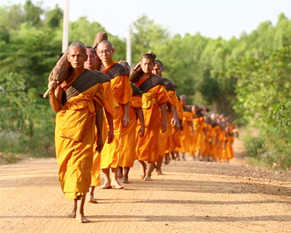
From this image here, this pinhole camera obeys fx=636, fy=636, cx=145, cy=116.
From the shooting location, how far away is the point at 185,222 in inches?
287

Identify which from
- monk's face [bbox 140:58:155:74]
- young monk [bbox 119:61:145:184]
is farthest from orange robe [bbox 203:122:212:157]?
young monk [bbox 119:61:145:184]

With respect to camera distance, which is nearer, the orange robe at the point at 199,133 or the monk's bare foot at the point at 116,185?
Result: the monk's bare foot at the point at 116,185

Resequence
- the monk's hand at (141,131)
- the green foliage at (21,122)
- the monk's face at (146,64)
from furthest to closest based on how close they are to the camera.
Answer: the green foliage at (21,122)
the monk's face at (146,64)
the monk's hand at (141,131)

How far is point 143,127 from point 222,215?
273 cm

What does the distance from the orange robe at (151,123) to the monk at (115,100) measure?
1125 mm

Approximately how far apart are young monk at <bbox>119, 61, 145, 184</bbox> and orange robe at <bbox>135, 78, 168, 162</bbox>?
37cm

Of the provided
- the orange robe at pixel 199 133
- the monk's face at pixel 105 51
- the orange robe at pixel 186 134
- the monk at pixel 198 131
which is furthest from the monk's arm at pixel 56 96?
the orange robe at pixel 199 133

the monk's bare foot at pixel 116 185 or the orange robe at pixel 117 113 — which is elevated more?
the orange robe at pixel 117 113

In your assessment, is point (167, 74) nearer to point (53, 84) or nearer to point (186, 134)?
point (186, 134)

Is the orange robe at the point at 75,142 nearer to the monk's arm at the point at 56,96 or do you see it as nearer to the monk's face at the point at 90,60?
the monk's arm at the point at 56,96

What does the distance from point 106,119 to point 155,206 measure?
59.4 inches

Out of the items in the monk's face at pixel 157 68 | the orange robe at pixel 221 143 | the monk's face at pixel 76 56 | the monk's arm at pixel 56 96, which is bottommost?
the orange robe at pixel 221 143

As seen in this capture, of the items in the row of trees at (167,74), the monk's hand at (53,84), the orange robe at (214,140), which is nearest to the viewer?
the monk's hand at (53,84)

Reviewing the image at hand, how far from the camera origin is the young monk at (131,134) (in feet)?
31.8
